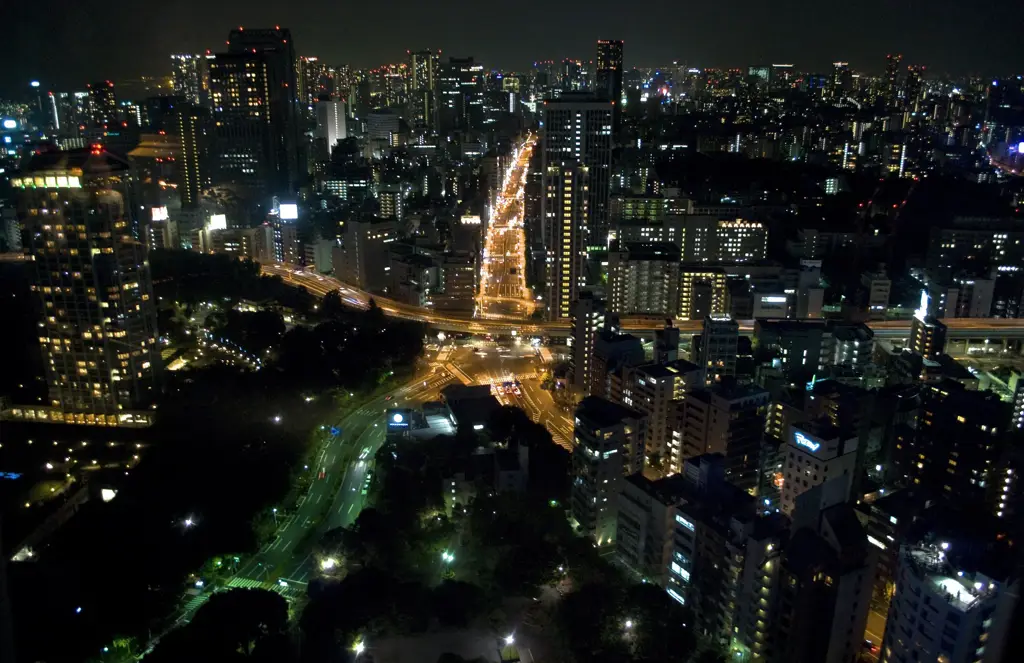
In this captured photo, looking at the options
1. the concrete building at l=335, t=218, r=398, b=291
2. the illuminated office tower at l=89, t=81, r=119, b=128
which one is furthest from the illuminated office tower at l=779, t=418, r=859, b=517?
the illuminated office tower at l=89, t=81, r=119, b=128

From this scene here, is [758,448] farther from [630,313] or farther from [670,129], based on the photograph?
[670,129]

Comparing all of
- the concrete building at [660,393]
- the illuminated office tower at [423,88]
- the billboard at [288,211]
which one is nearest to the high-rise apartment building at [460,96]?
the illuminated office tower at [423,88]

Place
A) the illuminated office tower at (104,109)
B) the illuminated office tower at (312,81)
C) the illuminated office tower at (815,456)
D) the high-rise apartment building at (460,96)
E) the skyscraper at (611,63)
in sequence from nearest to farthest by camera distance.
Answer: the illuminated office tower at (815,456) < the illuminated office tower at (104,109) < the skyscraper at (611,63) < the illuminated office tower at (312,81) < the high-rise apartment building at (460,96)

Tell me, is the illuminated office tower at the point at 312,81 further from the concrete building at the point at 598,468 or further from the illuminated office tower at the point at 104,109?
the concrete building at the point at 598,468

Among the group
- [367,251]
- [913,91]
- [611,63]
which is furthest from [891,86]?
[367,251]

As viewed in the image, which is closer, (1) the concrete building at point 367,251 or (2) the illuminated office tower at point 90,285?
(2) the illuminated office tower at point 90,285

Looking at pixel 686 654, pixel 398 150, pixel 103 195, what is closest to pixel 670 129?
pixel 398 150

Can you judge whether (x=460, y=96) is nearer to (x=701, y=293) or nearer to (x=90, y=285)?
(x=701, y=293)
